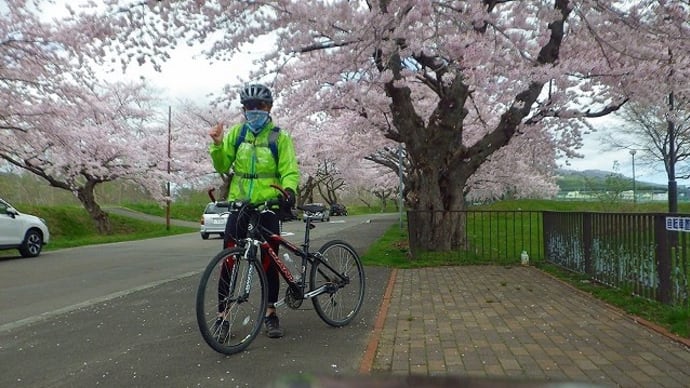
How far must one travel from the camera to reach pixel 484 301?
6.04 m

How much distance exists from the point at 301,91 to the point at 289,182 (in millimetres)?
9207

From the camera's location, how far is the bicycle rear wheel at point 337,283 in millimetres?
4812

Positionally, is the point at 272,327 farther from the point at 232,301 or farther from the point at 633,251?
the point at 633,251

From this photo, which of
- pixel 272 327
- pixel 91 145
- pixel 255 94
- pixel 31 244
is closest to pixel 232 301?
pixel 272 327

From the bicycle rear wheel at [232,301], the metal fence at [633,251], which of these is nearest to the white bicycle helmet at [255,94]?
the bicycle rear wheel at [232,301]

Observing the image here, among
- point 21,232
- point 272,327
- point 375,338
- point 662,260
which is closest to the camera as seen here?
point 375,338

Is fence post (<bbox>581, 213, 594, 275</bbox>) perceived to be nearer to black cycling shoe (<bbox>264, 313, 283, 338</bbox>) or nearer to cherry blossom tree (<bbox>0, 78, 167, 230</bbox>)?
black cycling shoe (<bbox>264, 313, 283, 338</bbox>)

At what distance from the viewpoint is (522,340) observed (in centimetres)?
429

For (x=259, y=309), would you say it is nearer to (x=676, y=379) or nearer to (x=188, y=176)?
(x=676, y=379)

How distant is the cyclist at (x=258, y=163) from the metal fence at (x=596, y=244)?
377cm

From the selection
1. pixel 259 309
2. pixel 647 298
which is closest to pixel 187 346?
pixel 259 309

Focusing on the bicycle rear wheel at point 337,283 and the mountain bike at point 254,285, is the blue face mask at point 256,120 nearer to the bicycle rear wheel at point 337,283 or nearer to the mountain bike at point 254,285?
the mountain bike at point 254,285

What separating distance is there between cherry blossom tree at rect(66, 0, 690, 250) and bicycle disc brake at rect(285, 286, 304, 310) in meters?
4.78

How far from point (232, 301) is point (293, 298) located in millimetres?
710
